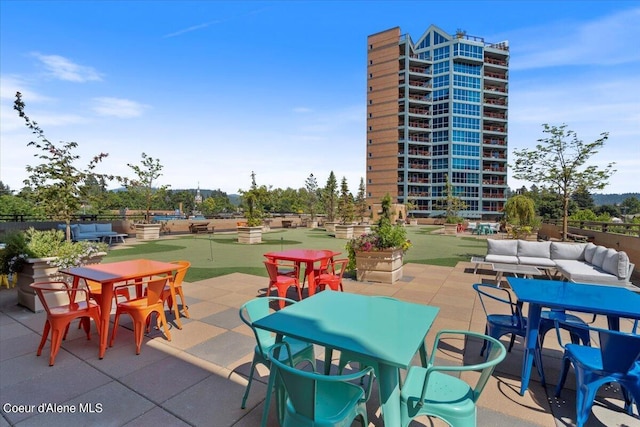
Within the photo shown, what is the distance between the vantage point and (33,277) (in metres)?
5.20

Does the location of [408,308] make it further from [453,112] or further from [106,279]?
[453,112]

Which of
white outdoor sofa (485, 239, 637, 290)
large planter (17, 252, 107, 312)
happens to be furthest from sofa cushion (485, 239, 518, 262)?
large planter (17, 252, 107, 312)

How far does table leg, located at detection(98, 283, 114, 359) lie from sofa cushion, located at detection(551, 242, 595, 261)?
9831 millimetres

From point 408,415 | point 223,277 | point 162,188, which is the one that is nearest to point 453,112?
point 162,188

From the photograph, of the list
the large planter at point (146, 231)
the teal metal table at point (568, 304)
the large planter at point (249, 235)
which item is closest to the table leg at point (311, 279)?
the teal metal table at point (568, 304)

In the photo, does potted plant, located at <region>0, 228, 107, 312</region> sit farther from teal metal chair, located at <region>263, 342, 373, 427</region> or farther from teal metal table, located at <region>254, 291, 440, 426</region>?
teal metal chair, located at <region>263, 342, 373, 427</region>

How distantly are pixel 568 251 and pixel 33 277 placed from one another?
1175 centimetres

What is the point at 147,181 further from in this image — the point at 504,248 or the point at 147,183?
the point at 504,248

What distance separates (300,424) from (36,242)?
6190 mm

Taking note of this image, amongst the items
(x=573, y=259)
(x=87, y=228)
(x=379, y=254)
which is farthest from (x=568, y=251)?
(x=87, y=228)

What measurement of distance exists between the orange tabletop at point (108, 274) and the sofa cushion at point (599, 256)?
867cm

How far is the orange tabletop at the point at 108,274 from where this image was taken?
11.8 ft

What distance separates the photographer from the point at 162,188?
68.2 feet

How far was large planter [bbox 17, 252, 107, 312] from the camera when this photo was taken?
5145mm
